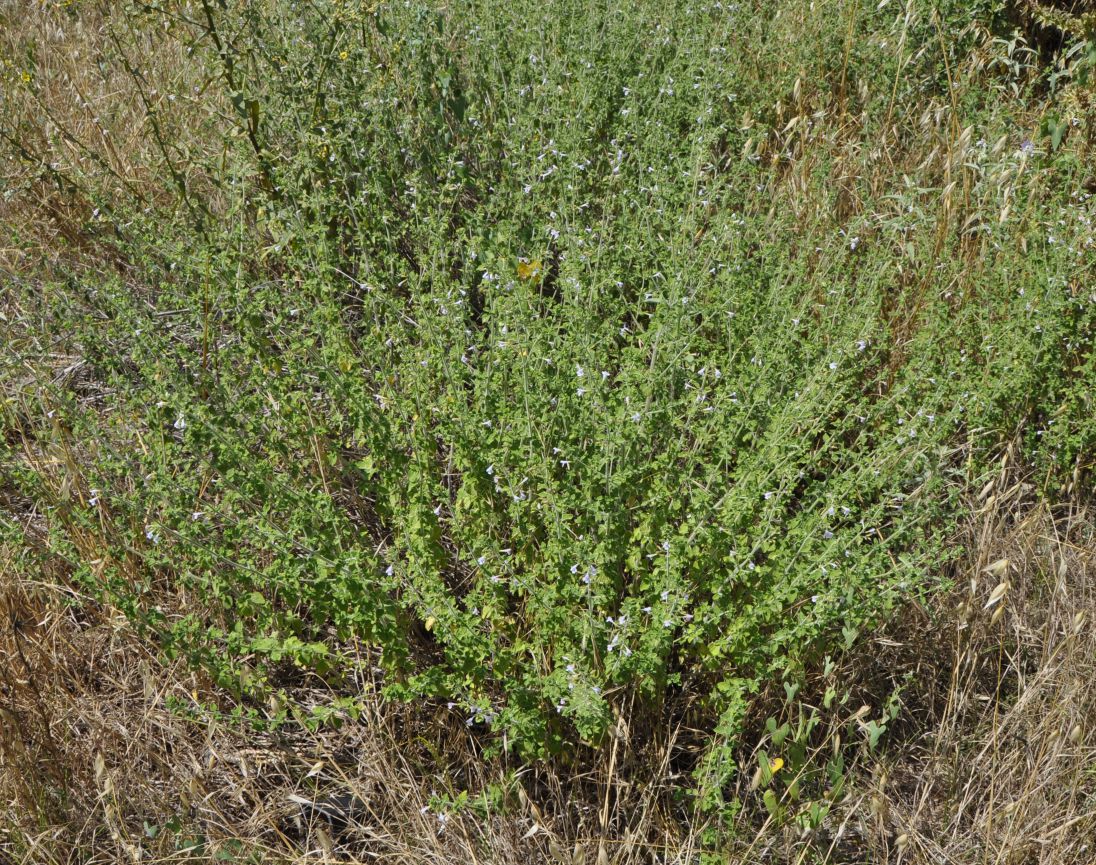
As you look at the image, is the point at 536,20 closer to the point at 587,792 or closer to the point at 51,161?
Result: the point at 51,161

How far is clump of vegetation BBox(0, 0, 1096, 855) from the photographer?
2.32 m

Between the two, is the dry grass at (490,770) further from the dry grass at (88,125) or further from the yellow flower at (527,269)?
the dry grass at (88,125)

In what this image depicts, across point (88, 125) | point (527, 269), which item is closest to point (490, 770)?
point (527, 269)

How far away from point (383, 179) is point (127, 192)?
3.71 feet

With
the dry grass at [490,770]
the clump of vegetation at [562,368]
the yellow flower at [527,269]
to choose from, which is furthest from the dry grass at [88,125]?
the dry grass at [490,770]

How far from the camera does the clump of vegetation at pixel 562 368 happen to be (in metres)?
2.32

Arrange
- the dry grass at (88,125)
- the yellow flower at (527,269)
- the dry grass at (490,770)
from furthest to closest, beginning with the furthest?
the dry grass at (88,125) → the yellow flower at (527,269) → the dry grass at (490,770)

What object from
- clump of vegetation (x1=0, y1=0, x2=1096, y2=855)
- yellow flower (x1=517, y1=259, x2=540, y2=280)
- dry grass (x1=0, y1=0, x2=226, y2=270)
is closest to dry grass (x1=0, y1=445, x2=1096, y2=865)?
clump of vegetation (x1=0, y1=0, x2=1096, y2=855)

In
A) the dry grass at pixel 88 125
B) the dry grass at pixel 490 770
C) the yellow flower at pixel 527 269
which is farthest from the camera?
the dry grass at pixel 88 125

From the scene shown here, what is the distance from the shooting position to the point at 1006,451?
3.12 meters

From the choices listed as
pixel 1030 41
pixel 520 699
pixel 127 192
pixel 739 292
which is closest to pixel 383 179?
pixel 127 192

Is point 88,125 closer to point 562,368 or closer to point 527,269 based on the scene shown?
point 527,269

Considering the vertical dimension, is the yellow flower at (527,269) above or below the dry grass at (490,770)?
above

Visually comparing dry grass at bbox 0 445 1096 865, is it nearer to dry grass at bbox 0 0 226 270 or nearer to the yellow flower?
the yellow flower
